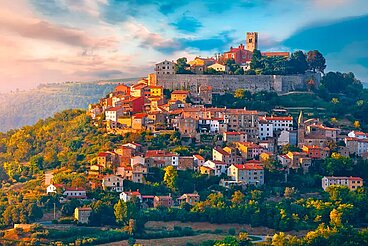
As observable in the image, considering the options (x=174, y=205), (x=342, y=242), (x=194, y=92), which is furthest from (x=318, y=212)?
(x=194, y=92)

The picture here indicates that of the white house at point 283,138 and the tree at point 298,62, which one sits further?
the tree at point 298,62

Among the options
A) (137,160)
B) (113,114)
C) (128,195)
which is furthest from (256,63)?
(128,195)

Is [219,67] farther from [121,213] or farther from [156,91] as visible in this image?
[121,213]

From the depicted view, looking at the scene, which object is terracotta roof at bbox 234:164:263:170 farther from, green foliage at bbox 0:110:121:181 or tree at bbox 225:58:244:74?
tree at bbox 225:58:244:74

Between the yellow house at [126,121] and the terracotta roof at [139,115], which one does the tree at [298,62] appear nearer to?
the terracotta roof at [139,115]

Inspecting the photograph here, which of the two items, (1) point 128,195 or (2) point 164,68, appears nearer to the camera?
(1) point 128,195

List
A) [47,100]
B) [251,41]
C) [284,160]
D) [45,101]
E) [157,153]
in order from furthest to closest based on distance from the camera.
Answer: [47,100] < [45,101] < [251,41] < [284,160] < [157,153]

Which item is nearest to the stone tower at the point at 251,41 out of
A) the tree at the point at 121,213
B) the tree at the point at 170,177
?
the tree at the point at 170,177
